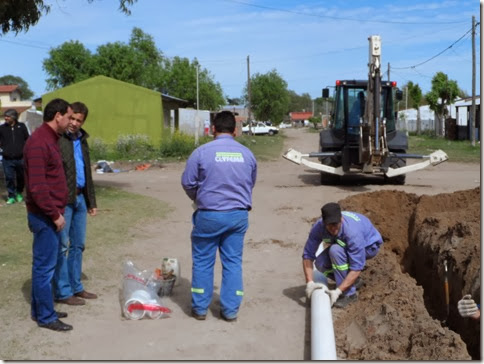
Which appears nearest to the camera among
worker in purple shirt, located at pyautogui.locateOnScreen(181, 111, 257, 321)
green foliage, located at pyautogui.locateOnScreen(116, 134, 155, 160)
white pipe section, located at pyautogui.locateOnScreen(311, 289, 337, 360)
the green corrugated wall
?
white pipe section, located at pyautogui.locateOnScreen(311, 289, 337, 360)

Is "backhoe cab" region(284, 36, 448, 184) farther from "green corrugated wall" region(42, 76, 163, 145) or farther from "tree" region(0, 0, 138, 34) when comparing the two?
"green corrugated wall" region(42, 76, 163, 145)

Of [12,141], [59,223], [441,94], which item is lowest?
[59,223]

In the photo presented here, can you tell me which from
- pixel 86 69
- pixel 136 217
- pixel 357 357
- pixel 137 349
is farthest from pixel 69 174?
pixel 86 69

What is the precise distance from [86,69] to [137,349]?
58.0m

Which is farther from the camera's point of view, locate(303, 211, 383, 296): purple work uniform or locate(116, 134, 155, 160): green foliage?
locate(116, 134, 155, 160): green foliage

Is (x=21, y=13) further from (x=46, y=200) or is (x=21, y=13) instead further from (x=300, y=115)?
(x=300, y=115)

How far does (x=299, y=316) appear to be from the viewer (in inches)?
229

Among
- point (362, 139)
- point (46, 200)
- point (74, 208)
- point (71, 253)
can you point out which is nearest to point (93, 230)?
point (71, 253)

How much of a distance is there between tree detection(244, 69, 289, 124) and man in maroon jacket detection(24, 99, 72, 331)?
235 ft

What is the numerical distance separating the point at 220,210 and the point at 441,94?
150ft

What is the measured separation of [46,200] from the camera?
16.8 feet

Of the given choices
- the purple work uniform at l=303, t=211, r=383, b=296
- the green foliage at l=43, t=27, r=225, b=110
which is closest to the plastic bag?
the purple work uniform at l=303, t=211, r=383, b=296

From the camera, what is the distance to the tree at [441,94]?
155ft

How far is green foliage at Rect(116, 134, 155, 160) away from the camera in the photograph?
89.5 feet
